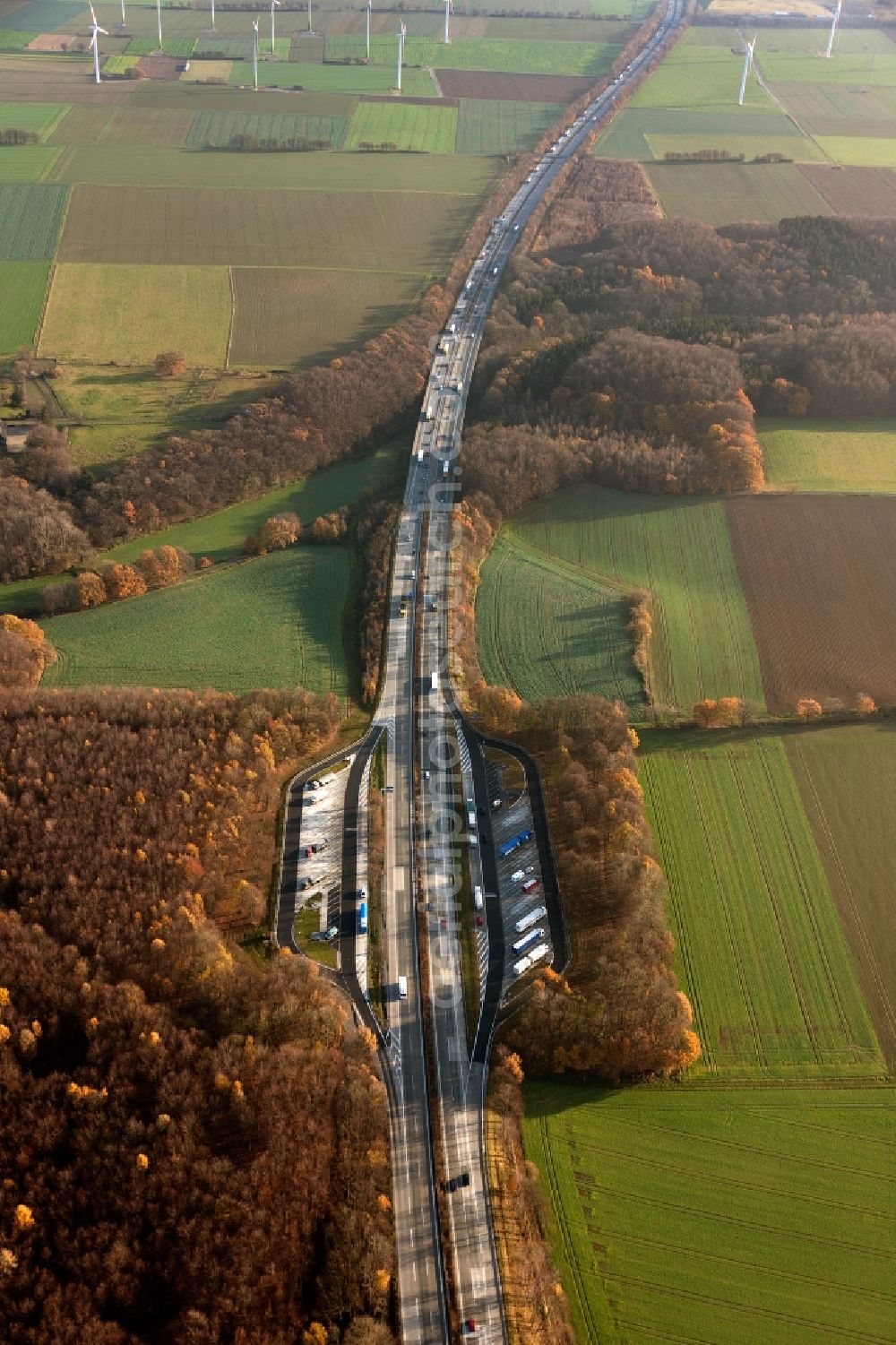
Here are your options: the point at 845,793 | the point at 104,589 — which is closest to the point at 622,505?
the point at 845,793

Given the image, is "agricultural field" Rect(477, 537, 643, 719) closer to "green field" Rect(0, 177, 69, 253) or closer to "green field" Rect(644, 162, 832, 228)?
"green field" Rect(0, 177, 69, 253)

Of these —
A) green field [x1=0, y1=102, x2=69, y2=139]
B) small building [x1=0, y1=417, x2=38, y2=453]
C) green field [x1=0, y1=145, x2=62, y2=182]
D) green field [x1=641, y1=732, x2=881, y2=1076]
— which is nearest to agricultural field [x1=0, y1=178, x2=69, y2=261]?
green field [x1=0, y1=145, x2=62, y2=182]

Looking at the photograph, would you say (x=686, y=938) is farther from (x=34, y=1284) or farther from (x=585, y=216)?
(x=585, y=216)

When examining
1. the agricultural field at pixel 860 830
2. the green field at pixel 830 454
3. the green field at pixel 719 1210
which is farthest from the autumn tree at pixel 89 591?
the green field at pixel 830 454

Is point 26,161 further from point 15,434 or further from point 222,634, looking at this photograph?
point 222,634

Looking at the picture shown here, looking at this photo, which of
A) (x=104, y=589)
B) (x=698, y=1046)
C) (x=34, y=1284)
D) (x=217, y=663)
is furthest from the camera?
(x=104, y=589)

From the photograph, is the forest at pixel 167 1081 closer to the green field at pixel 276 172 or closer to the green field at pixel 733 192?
the green field at pixel 276 172
